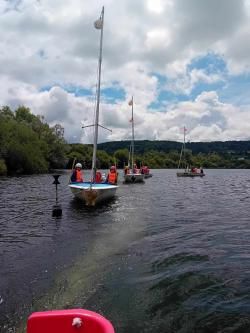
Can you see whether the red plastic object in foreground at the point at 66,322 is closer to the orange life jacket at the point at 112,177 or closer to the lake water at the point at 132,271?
the lake water at the point at 132,271

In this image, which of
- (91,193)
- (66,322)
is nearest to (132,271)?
(66,322)

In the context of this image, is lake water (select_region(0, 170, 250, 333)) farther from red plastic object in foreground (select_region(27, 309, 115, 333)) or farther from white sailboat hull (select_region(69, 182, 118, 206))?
white sailboat hull (select_region(69, 182, 118, 206))

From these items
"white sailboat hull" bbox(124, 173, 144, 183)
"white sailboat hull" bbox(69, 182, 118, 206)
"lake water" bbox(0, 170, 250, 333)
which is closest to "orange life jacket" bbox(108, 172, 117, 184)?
"white sailboat hull" bbox(69, 182, 118, 206)

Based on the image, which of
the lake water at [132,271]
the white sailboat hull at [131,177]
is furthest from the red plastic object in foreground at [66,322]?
the white sailboat hull at [131,177]

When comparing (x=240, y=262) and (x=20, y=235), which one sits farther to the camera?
(x=20, y=235)

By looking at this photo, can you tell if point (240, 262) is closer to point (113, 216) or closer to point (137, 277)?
point (137, 277)

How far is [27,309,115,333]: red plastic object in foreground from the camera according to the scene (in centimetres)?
475

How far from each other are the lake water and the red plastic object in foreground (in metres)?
2.76

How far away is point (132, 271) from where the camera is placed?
1110cm

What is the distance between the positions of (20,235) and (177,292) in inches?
362

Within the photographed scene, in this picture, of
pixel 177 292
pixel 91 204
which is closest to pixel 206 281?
pixel 177 292

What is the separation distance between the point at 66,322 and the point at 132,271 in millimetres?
6392

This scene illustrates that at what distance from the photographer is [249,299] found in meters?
8.84

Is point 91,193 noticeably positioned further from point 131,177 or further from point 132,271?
point 131,177
